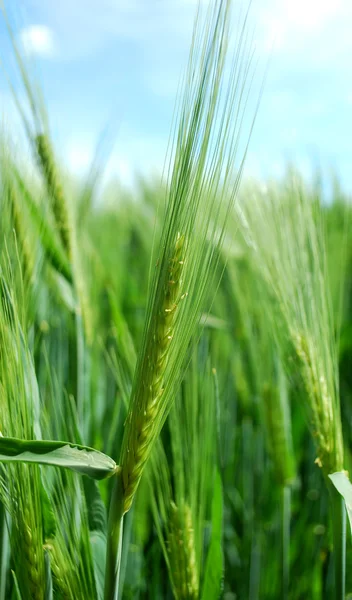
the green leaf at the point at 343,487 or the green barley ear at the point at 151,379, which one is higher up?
the green barley ear at the point at 151,379

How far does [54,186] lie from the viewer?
0.99 metres

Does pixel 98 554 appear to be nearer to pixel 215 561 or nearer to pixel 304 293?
pixel 215 561

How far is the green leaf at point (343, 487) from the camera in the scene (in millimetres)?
589

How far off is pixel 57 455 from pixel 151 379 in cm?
9

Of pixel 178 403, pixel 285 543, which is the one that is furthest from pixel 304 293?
pixel 285 543

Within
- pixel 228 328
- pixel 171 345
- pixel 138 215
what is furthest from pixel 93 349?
pixel 138 215

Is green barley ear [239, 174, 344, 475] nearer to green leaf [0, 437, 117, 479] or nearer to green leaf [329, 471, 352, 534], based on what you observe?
green leaf [329, 471, 352, 534]

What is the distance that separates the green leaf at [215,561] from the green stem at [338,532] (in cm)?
12

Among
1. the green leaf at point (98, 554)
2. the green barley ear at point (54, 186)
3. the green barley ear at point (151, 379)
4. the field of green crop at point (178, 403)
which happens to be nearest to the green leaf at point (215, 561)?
the field of green crop at point (178, 403)

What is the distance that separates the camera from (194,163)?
1.63ft

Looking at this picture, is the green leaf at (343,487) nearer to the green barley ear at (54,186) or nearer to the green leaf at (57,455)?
the green leaf at (57,455)

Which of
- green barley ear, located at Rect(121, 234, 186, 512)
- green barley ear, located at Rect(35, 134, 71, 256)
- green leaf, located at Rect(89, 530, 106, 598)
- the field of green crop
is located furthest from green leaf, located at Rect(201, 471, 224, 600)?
green barley ear, located at Rect(35, 134, 71, 256)

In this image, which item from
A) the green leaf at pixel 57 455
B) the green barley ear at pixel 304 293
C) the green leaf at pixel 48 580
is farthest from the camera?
the green barley ear at pixel 304 293

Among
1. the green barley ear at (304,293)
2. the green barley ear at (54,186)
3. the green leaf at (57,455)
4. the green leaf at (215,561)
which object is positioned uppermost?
the green barley ear at (54,186)
